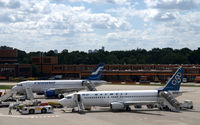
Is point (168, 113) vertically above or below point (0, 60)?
below

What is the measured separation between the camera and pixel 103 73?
149750 mm

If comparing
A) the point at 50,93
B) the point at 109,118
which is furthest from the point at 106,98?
the point at 50,93

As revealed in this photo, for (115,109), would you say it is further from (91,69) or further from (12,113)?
(91,69)

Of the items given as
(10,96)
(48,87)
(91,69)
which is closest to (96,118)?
(10,96)

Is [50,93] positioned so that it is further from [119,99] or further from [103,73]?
[103,73]

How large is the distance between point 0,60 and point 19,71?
43.0 ft

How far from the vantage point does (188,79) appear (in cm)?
13975

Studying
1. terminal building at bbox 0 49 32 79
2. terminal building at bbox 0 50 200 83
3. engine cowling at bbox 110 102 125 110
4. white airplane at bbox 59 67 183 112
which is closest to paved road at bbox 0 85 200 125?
engine cowling at bbox 110 102 125 110

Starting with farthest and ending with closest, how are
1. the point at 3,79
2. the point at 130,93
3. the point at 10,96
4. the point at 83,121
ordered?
the point at 3,79 → the point at 10,96 → the point at 130,93 → the point at 83,121

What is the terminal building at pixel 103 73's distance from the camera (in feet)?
459

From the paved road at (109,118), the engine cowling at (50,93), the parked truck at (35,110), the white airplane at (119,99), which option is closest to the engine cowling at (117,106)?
the white airplane at (119,99)

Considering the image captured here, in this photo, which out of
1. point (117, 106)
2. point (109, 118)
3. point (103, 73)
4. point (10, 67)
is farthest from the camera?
point (10, 67)

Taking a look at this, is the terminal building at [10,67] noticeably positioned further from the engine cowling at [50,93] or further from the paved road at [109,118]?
the paved road at [109,118]

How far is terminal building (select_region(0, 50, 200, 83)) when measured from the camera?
140m
